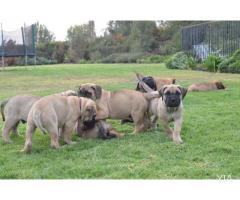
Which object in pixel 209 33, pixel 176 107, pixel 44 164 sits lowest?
pixel 44 164

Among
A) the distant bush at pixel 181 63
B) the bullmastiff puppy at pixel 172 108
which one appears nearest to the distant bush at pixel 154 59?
the distant bush at pixel 181 63

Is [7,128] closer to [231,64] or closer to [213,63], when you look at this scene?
[231,64]

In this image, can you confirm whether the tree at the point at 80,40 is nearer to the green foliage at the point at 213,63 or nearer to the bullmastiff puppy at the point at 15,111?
the green foliage at the point at 213,63

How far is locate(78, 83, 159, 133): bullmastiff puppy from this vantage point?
23.5 ft

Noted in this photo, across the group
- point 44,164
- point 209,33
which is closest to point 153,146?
point 44,164

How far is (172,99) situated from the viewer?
21.1 ft

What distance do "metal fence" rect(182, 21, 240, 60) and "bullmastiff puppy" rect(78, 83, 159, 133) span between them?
59.6 ft

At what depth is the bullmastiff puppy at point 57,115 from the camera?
594cm

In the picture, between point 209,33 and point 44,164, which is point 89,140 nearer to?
point 44,164

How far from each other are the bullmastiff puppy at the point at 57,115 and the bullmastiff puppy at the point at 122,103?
0.52 m

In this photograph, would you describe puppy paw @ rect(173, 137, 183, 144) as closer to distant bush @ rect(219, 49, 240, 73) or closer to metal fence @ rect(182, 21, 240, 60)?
distant bush @ rect(219, 49, 240, 73)

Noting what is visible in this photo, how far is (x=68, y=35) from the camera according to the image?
151ft

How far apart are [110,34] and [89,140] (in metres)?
39.5

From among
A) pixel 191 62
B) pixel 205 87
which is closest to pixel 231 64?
pixel 191 62
